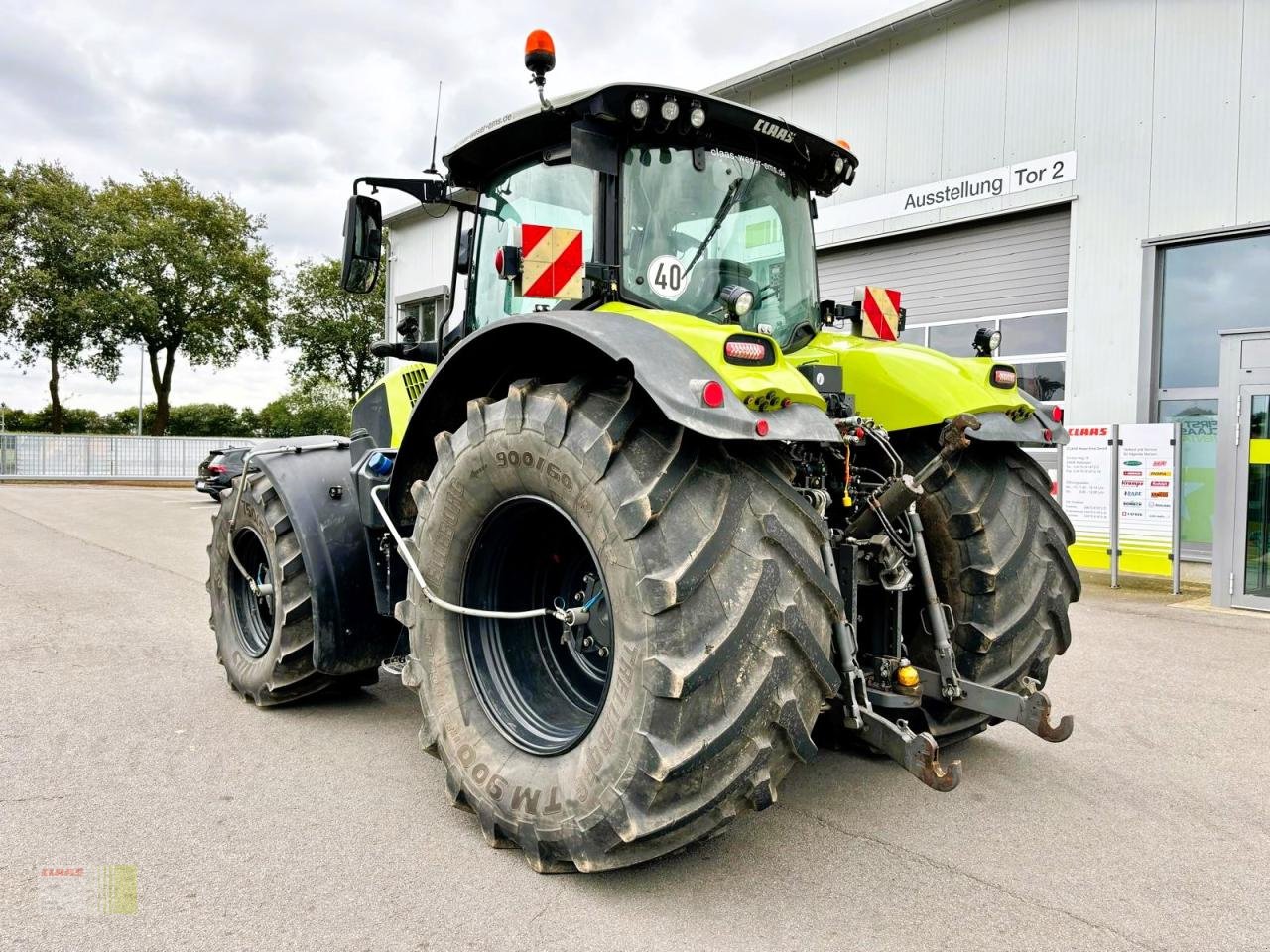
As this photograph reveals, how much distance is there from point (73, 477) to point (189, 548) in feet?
81.1

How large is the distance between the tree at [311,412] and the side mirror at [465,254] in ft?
130

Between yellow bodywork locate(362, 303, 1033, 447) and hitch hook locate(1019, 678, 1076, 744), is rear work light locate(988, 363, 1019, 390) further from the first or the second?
hitch hook locate(1019, 678, 1076, 744)

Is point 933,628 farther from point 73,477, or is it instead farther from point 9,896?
point 73,477

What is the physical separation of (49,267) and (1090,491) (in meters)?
37.1

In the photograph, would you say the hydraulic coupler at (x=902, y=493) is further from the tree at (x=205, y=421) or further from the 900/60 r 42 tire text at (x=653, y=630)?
the tree at (x=205, y=421)

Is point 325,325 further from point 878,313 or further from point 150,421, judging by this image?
point 878,313

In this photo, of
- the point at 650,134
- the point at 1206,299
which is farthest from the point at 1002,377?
the point at 1206,299

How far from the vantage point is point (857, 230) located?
13.1 m

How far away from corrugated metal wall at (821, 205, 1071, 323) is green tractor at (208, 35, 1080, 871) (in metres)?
8.22

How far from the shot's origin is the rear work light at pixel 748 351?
2.58m

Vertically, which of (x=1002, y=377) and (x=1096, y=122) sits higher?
(x=1096, y=122)

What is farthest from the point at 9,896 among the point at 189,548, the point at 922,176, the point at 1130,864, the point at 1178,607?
the point at 922,176

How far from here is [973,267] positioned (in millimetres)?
12102

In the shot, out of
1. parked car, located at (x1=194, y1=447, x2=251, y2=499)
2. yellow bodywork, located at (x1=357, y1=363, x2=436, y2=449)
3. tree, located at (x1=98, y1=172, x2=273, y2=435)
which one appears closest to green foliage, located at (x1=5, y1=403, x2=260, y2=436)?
tree, located at (x1=98, y1=172, x2=273, y2=435)
